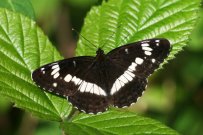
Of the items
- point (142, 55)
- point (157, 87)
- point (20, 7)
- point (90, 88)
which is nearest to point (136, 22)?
point (142, 55)

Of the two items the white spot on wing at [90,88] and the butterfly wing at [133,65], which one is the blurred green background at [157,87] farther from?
the white spot on wing at [90,88]

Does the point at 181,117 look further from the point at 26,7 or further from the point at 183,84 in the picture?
the point at 26,7

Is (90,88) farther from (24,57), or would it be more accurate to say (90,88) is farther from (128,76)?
(24,57)

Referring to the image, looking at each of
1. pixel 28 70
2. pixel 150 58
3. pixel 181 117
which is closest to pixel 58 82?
pixel 28 70

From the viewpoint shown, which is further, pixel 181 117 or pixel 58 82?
pixel 181 117

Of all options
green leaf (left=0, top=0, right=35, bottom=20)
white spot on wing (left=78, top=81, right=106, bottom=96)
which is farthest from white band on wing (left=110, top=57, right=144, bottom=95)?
green leaf (left=0, top=0, right=35, bottom=20)

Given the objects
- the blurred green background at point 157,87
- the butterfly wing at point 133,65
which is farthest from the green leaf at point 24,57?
the blurred green background at point 157,87
